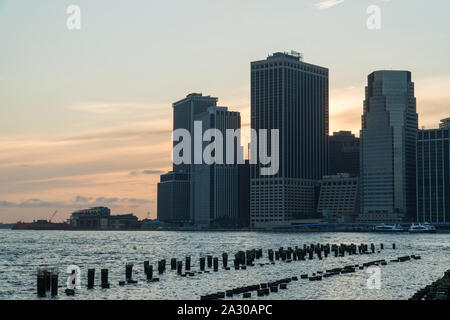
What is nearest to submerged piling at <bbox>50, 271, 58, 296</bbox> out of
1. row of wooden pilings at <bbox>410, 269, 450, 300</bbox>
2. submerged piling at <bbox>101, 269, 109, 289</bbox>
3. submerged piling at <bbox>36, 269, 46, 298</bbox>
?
submerged piling at <bbox>36, 269, 46, 298</bbox>

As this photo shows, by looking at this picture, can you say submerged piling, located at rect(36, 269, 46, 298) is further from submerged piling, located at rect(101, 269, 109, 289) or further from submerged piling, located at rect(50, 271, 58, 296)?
submerged piling, located at rect(101, 269, 109, 289)

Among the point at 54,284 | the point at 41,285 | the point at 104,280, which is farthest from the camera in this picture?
the point at 104,280

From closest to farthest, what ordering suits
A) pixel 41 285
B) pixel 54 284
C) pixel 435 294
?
1. pixel 435 294
2. pixel 54 284
3. pixel 41 285

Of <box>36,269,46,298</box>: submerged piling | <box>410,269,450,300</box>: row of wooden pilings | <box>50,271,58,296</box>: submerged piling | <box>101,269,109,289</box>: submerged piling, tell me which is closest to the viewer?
<box>410,269,450,300</box>: row of wooden pilings

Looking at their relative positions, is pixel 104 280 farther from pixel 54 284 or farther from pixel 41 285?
pixel 41 285

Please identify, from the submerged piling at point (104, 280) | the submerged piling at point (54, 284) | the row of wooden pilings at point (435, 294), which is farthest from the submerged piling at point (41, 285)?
the row of wooden pilings at point (435, 294)

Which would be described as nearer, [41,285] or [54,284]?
[54,284]

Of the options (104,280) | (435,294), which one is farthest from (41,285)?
(435,294)

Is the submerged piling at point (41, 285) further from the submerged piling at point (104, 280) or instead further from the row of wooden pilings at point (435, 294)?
the row of wooden pilings at point (435, 294)

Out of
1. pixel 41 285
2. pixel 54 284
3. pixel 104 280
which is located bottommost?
pixel 104 280

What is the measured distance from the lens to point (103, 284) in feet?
232
